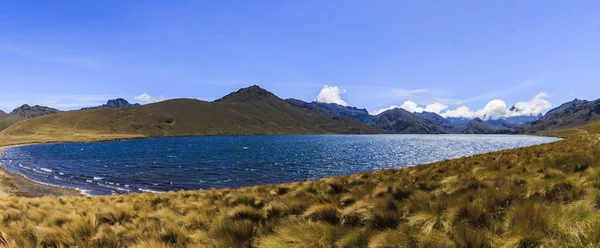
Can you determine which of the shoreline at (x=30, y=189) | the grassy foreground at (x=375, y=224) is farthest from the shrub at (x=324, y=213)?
the shoreline at (x=30, y=189)

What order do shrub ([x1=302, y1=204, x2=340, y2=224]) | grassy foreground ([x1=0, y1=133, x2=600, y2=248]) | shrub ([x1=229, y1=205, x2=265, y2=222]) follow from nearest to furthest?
grassy foreground ([x1=0, y1=133, x2=600, y2=248]), shrub ([x1=302, y1=204, x2=340, y2=224]), shrub ([x1=229, y1=205, x2=265, y2=222])

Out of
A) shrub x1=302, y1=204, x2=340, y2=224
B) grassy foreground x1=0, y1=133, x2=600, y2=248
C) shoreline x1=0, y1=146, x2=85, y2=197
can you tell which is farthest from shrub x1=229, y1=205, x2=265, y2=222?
shoreline x1=0, y1=146, x2=85, y2=197

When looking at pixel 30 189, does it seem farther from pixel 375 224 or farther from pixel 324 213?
pixel 375 224

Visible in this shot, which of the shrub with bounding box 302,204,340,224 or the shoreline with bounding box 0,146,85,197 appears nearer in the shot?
the shrub with bounding box 302,204,340,224

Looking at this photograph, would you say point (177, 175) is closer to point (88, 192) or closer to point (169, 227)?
point (88, 192)

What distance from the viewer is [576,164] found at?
13.0 meters

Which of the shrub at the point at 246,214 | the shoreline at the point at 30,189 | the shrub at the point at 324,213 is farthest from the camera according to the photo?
the shoreline at the point at 30,189

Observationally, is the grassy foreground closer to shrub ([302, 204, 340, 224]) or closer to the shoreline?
shrub ([302, 204, 340, 224])

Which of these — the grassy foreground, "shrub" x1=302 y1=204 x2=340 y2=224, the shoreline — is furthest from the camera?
the shoreline

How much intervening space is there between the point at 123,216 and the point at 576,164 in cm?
1571

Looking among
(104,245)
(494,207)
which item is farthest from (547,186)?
(104,245)

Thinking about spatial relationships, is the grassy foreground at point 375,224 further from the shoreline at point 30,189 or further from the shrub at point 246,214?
the shoreline at point 30,189

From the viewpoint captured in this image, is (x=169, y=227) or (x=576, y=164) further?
(x=576, y=164)

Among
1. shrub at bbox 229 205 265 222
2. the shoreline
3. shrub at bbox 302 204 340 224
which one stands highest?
shrub at bbox 302 204 340 224
